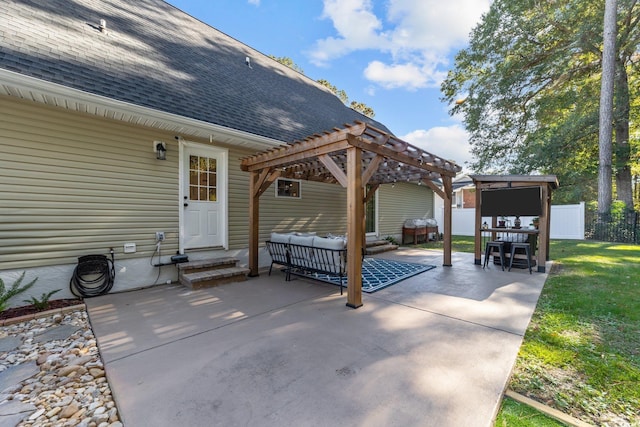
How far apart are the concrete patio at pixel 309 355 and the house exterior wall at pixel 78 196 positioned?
2.67 feet

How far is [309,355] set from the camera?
247 cm

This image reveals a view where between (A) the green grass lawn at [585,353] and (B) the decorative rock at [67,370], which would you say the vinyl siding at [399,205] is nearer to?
(A) the green grass lawn at [585,353]

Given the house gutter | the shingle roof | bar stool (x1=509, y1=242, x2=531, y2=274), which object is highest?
the shingle roof

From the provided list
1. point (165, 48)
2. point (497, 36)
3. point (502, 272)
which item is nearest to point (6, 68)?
point (165, 48)

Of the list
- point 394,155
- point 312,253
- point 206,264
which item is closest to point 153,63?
point 206,264

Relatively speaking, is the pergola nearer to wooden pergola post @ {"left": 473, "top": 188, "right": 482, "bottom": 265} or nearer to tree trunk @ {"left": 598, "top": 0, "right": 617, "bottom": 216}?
wooden pergola post @ {"left": 473, "top": 188, "right": 482, "bottom": 265}

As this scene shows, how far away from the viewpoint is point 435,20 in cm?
955

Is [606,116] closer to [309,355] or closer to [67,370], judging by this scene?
[309,355]

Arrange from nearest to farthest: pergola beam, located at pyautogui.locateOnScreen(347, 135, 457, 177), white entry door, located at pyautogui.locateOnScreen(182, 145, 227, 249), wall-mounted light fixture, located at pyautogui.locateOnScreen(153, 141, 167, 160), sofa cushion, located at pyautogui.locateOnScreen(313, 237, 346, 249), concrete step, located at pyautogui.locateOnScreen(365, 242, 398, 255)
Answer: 1. pergola beam, located at pyautogui.locateOnScreen(347, 135, 457, 177)
2. sofa cushion, located at pyautogui.locateOnScreen(313, 237, 346, 249)
3. wall-mounted light fixture, located at pyautogui.locateOnScreen(153, 141, 167, 160)
4. white entry door, located at pyautogui.locateOnScreen(182, 145, 227, 249)
5. concrete step, located at pyautogui.locateOnScreen(365, 242, 398, 255)

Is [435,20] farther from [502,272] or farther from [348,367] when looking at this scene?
[348,367]

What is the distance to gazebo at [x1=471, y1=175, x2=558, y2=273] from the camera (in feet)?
18.7

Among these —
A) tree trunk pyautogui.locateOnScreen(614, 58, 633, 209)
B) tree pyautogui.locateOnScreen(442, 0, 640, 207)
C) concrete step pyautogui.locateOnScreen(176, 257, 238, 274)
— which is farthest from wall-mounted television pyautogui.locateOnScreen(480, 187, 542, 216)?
tree trunk pyautogui.locateOnScreen(614, 58, 633, 209)

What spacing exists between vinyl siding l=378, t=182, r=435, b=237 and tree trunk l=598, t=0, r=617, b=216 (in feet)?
20.4

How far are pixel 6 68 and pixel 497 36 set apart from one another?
1618 centimetres
